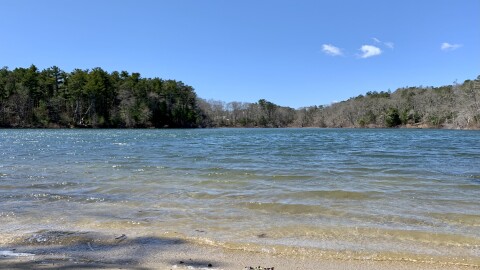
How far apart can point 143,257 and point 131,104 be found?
334ft

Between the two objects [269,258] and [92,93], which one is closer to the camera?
[269,258]

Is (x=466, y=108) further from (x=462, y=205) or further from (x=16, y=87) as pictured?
(x=16, y=87)

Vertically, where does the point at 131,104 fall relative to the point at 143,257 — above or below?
above

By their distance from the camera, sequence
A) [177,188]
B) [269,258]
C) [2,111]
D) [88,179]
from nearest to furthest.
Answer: [269,258] < [177,188] < [88,179] < [2,111]

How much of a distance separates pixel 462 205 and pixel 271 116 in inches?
7174

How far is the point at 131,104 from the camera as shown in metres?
102

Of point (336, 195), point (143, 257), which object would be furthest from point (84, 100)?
point (143, 257)

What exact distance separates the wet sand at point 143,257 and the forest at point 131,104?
93997mm

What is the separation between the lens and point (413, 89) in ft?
496

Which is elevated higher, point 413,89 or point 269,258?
point 413,89

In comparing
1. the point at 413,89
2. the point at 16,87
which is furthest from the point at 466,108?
the point at 16,87

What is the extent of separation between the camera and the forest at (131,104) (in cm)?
8962

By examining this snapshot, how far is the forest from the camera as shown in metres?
89.6

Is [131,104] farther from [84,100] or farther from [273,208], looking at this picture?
[273,208]
